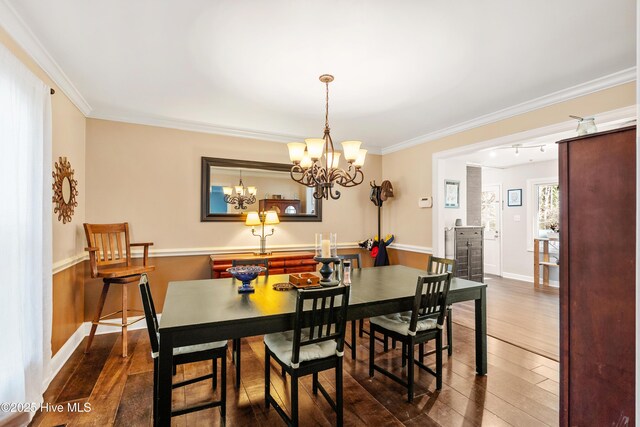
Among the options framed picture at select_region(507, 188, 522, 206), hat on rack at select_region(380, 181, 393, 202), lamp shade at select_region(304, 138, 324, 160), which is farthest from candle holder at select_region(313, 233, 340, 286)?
framed picture at select_region(507, 188, 522, 206)

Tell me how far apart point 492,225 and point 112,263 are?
276 inches

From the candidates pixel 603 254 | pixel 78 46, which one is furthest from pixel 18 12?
pixel 603 254

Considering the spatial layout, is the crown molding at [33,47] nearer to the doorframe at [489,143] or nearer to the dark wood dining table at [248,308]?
the dark wood dining table at [248,308]

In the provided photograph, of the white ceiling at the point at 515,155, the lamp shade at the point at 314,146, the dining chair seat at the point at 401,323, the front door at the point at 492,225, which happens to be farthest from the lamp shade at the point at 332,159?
the front door at the point at 492,225

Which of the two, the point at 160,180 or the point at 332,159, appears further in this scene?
the point at 160,180

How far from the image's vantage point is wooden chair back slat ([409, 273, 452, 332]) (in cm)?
223

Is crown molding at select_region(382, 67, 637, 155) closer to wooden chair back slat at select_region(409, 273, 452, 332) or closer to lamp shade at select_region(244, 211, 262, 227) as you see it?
wooden chair back slat at select_region(409, 273, 452, 332)

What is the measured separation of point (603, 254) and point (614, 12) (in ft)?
4.95

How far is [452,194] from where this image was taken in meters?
5.18

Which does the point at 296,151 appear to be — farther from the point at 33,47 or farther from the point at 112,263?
the point at 112,263

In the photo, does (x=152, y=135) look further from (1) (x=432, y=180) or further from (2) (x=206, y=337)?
(1) (x=432, y=180)

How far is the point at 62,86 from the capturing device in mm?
2754

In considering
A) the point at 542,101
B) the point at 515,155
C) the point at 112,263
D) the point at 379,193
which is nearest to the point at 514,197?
the point at 515,155

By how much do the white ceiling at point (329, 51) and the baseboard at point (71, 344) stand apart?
7.25 ft
